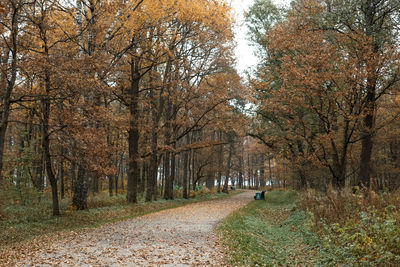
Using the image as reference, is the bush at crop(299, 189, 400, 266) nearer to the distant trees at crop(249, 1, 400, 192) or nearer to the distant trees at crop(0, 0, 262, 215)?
the distant trees at crop(249, 1, 400, 192)

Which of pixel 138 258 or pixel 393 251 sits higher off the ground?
pixel 393 251

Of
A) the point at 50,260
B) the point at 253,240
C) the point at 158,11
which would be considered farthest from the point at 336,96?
the point at 50,260

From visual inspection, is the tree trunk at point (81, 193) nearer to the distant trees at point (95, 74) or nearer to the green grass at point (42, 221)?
the distant trees at point (95, 74)

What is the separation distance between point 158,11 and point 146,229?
373 inches

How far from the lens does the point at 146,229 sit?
1073cm

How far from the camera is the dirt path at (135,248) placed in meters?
6.67

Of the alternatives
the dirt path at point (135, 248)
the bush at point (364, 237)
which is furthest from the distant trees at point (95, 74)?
the bush at point (364, 237)

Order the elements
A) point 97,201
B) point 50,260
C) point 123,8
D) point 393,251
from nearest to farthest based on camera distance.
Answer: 1. point 393,251
2. point 50,260
3. point 123,8
4. point 97,201

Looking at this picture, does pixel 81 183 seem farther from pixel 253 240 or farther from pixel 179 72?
pixel 179 72

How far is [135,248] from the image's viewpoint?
789 centimetres

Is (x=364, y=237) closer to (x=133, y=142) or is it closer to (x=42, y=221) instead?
(x=42, y=221)

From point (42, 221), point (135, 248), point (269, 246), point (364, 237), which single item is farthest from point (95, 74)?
point (364, 237)

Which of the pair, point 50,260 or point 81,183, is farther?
point 81,183

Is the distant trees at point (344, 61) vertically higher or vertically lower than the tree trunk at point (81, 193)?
higher
